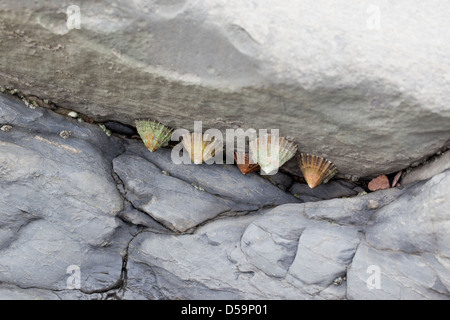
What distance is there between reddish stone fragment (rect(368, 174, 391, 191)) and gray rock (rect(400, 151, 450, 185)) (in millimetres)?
158

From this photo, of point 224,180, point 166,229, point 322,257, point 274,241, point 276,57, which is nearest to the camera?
point 276,57

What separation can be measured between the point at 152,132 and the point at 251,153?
1135 mm

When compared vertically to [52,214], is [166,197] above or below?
above

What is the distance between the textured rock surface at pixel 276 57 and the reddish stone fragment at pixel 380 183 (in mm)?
493

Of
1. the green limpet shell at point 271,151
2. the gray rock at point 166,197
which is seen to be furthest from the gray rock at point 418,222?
the gray rock at point 166,197

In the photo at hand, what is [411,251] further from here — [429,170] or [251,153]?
[251,153]

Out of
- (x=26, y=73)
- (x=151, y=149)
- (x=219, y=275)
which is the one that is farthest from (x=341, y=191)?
(x=26, y=73)

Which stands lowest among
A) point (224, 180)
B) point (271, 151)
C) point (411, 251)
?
point (411, 251)

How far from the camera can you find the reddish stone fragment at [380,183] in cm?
474

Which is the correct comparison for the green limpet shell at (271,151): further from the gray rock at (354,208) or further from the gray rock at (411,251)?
the gray rock at (411,251)

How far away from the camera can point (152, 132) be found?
4828 mm

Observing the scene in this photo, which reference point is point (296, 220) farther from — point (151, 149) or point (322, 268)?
point (151, 149)

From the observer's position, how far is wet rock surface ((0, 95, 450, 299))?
13.3 feet

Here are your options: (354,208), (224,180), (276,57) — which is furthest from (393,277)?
(276,57)
